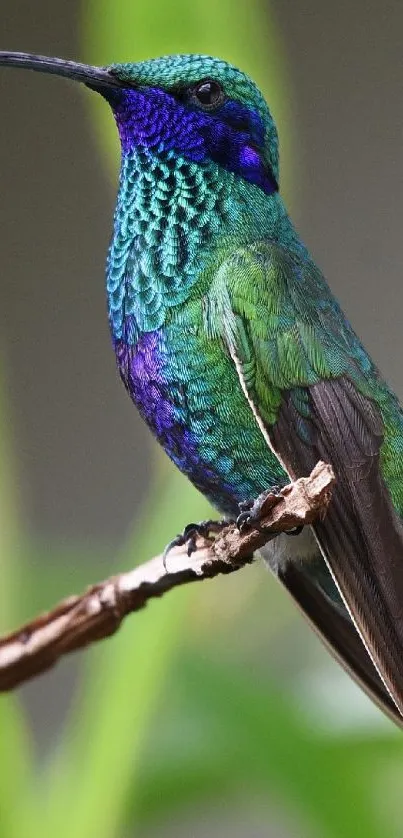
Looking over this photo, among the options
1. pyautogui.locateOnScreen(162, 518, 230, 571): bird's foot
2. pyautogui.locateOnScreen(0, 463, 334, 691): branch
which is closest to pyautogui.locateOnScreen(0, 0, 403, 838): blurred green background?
pyautogui.locateOnScreen(162, 518, 230, 571): bird's foot

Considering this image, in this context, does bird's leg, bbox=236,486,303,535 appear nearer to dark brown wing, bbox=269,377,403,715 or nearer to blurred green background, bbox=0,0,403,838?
dark brown wing, bbox=269,377,403,715

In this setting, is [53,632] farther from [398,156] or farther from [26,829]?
[398,156]

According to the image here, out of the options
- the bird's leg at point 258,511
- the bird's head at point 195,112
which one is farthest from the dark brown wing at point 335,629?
the bird's head at point 195,112

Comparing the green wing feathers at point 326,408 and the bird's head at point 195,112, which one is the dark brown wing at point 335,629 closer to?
the green wing feathers at point 326,408

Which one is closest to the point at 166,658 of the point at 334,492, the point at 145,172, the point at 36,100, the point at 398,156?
the point at 334,492

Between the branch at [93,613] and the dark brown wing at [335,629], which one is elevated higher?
the branch at [93,613]

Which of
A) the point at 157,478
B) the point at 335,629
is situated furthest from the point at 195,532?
the point at 157,478
